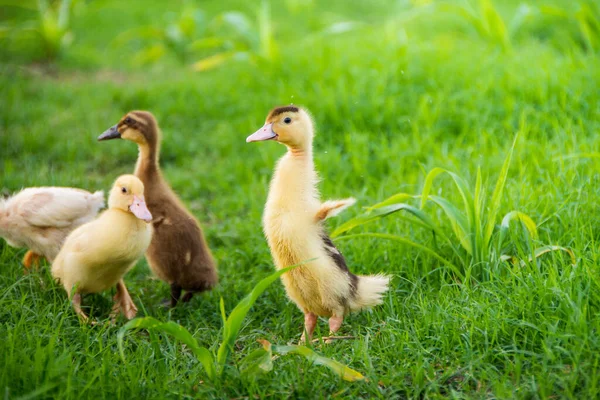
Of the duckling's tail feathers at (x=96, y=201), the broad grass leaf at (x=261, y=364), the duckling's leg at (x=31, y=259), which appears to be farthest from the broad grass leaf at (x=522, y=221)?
the duckling's leg at (x=31, y=259)

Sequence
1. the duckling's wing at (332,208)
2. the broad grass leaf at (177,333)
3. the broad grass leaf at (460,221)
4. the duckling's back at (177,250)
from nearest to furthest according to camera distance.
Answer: the broad grass leaf at (177,333)
the duckling's wing at (332,208)
the broad grass leaf at (460,221)
the duckling's back at (177,250)

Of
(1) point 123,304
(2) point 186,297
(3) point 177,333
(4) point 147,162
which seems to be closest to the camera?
(3) point 177,333

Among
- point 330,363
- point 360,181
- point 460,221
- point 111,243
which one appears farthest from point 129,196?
point 360,181

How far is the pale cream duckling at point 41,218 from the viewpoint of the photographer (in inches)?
160

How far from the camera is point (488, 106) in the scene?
18.6 ft

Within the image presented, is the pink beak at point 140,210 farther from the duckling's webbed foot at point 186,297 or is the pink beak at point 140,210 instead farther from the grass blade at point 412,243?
the grass blade at point 412,243

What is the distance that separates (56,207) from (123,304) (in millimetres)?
750

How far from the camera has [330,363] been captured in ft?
9.48

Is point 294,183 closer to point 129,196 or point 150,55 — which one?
point 129,196

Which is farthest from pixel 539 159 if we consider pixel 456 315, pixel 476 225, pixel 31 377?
pixel 31 377

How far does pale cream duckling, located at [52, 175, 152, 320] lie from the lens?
3.54m

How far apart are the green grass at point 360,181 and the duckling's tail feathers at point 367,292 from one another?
153 mm

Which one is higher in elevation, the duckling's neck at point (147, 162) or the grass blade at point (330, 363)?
the duckling's neck at point (147, 162)

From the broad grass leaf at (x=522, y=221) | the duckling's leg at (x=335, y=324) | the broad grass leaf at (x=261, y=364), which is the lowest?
the duckling's leg at (x=335, y=324)
